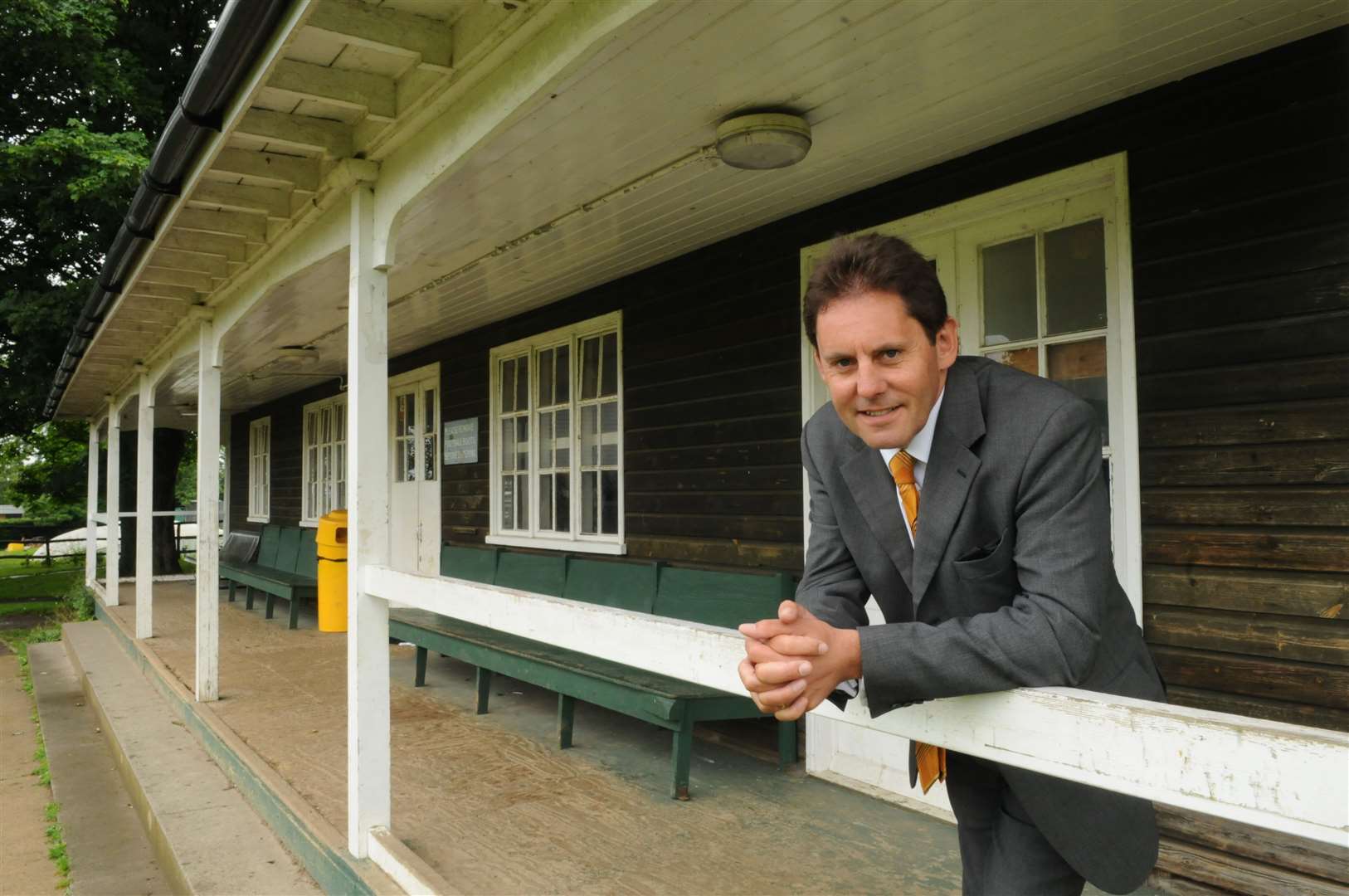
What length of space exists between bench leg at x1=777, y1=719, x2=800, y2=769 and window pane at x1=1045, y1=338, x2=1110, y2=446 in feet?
6.05

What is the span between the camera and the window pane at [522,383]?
21.8 ft

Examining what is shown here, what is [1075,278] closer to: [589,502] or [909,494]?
[909,494]

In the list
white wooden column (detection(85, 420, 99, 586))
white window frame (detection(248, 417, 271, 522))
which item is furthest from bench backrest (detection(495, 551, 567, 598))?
white window frame (detection(248, 417, 271, 522))

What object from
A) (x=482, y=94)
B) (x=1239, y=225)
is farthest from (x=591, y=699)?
(x=1239, y=225)

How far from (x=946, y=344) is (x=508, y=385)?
5.80 metres

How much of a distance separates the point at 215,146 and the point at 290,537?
23.6 ft

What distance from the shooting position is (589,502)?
591 centimetres

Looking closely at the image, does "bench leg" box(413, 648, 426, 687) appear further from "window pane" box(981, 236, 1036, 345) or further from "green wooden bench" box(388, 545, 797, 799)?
"window pane" box(981, 236, 1036, 345)

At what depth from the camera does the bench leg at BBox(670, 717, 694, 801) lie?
3.59 metres

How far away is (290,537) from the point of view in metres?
9.65

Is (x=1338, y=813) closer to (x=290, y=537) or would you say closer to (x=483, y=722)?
(x=483, y=722)

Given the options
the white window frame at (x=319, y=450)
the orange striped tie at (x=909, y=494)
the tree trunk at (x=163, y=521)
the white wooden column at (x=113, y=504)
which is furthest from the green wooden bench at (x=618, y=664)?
the tree trunk at (x=163, y=521)

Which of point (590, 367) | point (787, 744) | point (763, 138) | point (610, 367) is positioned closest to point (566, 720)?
point (787, 744)

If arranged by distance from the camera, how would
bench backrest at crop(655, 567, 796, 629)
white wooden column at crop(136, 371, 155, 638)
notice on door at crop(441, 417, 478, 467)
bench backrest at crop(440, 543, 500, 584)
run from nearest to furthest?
A: bench backrest at crop(655, 567, 796, 629) → bench backrest at crop(440, 543, 500, 584) → white wooden column at crop(136, 371, 155, 638) → notice on door at crop(441, 417, 478, 467)
